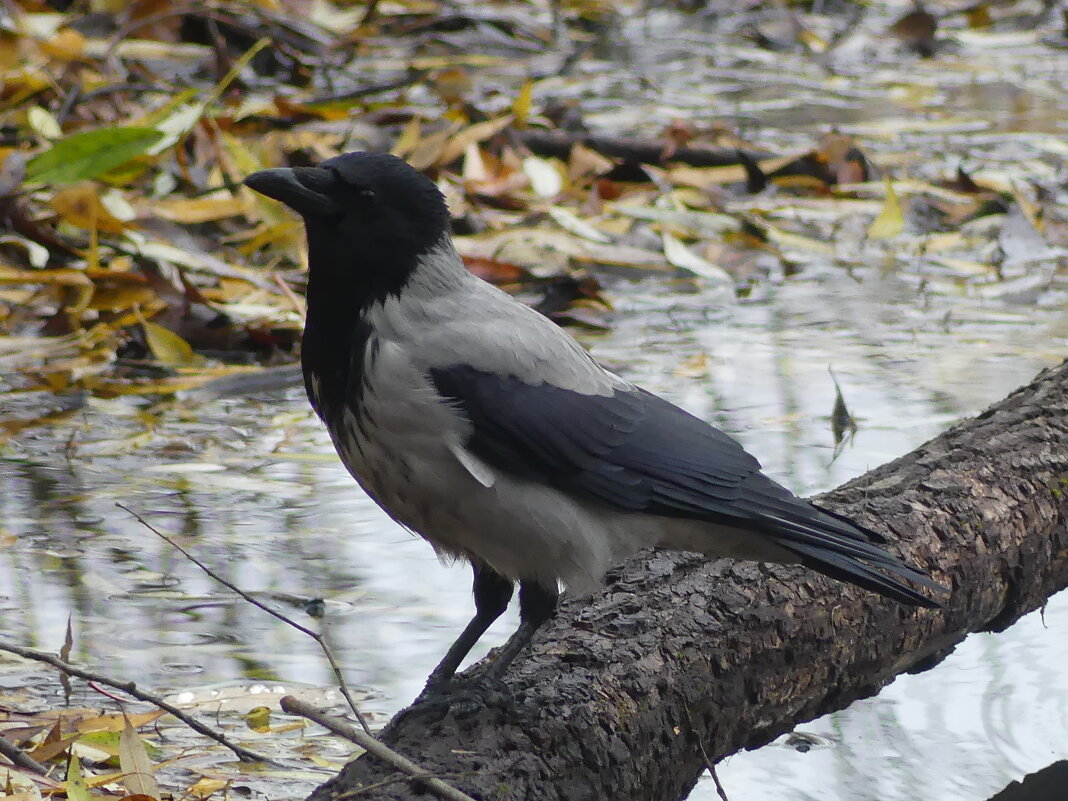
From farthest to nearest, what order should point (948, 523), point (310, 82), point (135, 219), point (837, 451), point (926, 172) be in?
point (310, 82)
point (926, 172)
point (135, 219)
point (837, 451)
point (948, 523)

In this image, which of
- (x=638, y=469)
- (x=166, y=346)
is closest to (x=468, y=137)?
(x=166, y=346)

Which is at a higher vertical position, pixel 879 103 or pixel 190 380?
pixel 190 380

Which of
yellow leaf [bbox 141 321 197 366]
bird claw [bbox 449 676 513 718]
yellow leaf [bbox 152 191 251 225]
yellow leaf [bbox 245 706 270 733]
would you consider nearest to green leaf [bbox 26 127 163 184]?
yellow leaf [bbox 152 191 251 225]

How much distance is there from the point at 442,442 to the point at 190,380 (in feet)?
7.06

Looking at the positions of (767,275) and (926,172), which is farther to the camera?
(926,172)

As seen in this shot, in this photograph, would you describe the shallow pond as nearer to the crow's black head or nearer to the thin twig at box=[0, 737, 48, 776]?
the thin twig at box=[0, 737, 48, 776]

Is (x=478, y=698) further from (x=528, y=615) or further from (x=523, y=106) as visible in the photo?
(x=523, y=106)

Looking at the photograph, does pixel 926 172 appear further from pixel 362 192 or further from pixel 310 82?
pixel 362 192

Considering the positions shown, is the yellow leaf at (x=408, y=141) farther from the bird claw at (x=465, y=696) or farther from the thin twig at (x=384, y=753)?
the thin twig at (x=384, y=753)

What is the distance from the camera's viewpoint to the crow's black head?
2609 millimetres

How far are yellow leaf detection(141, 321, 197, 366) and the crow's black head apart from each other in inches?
81.7

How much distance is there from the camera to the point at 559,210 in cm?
581

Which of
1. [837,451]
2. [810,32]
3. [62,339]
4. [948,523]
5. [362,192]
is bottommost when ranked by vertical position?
[810,32]

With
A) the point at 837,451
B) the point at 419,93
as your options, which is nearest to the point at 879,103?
the point at 419,93
